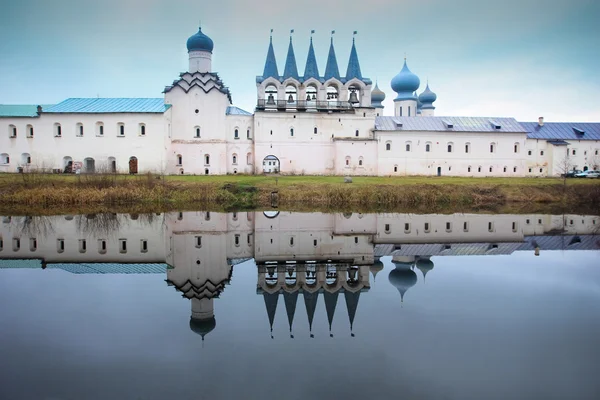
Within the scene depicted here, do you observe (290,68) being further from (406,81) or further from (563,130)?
(563,130)

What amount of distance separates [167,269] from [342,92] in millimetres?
29150

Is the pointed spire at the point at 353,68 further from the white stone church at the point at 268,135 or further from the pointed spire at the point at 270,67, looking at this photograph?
the pointed spire at the point at 270,67

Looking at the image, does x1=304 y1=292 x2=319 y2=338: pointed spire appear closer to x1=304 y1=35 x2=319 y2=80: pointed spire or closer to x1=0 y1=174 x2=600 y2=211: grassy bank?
x1=0 y1=174 x2=600 y2=211: grassy bank

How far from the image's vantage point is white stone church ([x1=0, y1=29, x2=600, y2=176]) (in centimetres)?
3484

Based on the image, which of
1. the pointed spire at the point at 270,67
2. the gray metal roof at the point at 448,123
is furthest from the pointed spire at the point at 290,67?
the gray metal roof at the point at 448,123

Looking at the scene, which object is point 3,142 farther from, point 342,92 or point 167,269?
point 167,269

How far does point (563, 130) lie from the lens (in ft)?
142

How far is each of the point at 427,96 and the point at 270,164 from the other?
25.4m

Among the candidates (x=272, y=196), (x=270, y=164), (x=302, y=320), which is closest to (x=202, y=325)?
(x=302, y=320)

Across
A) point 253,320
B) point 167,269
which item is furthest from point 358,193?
point 253,320

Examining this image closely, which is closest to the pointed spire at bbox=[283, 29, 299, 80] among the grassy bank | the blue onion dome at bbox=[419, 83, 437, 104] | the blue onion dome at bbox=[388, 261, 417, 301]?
the grassy bank

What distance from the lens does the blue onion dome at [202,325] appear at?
6.95m

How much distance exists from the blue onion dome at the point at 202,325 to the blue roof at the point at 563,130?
41827 mm

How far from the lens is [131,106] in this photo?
1400 inches
